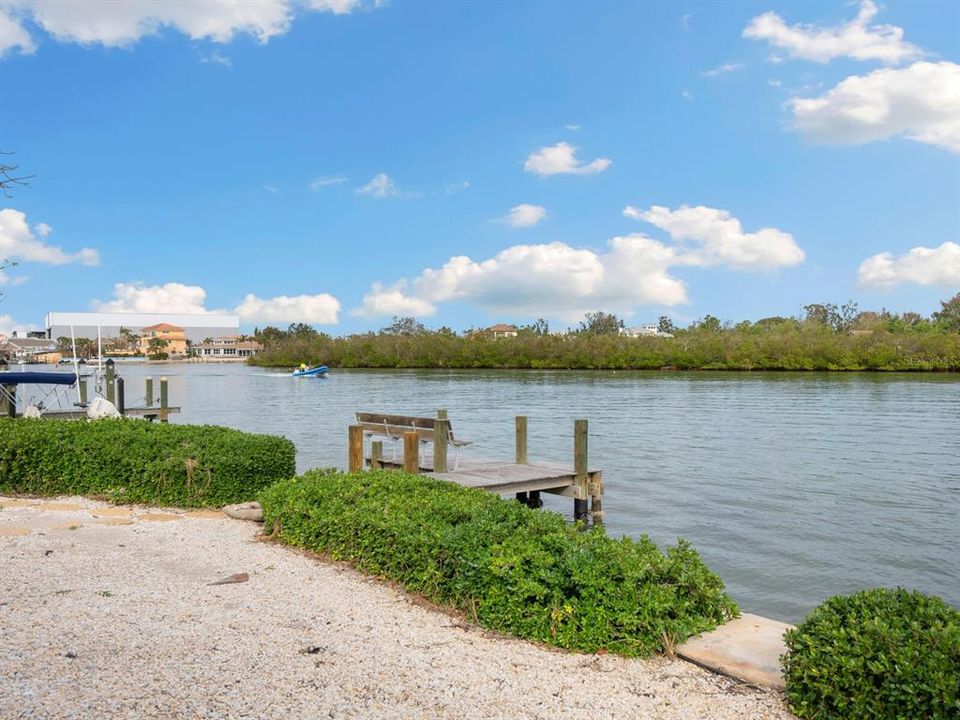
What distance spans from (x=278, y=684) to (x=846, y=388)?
51028 millimetres

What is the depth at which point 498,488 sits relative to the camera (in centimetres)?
1161

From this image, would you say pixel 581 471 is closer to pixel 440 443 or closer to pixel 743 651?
pixel 440 443

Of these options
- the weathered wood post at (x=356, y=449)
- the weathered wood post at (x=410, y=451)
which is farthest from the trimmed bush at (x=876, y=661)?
the weathered wood post at (x=356, y=449)

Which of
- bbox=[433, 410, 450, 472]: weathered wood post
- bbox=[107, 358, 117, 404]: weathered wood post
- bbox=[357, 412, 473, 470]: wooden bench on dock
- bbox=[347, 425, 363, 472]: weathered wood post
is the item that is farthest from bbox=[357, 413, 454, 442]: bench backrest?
bbox=[107, 358, 117, 404]: weathered wood post

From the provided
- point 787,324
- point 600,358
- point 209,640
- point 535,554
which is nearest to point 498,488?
point 535,554

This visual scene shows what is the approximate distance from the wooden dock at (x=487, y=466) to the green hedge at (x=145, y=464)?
1697 mm

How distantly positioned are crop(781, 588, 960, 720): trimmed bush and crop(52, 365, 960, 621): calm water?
469 centimetres

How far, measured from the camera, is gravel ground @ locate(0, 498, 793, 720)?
13.8 ft

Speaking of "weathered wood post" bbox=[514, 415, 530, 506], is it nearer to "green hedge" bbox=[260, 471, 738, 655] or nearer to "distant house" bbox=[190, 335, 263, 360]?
"green hedge" bbox=[260, 471, 738, 655]

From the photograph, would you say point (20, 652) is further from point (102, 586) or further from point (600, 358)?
point (600, 358)

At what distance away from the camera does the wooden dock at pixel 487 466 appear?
1170cm

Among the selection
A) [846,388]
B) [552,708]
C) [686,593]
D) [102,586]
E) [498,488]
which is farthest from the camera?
[846,388]

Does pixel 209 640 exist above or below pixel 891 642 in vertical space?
below

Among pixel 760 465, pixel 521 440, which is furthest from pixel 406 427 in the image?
pixel 760 465
